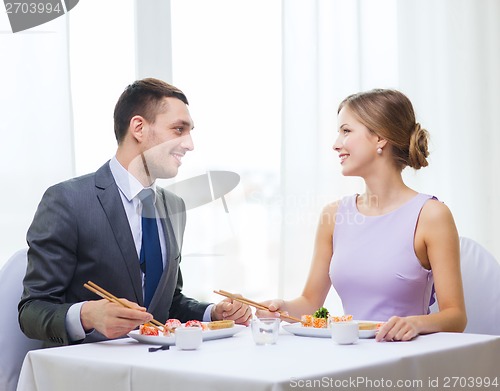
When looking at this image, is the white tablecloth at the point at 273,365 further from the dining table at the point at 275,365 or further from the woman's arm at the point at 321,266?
the woman's arm at the point at 321,266

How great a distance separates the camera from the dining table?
1248 mm

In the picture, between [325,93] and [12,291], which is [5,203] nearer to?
[12,291]

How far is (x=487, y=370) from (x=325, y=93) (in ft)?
5.88

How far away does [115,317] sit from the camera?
5.17 feet

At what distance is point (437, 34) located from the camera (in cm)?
368

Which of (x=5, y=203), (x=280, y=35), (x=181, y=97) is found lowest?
(x=5, y=203)

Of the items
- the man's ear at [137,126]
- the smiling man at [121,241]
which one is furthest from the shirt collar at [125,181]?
the man's ear at [137,126]

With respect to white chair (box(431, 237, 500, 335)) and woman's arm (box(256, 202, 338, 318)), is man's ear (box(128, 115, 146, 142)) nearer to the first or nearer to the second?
woman's arm (box(256, 202, 338, 318))

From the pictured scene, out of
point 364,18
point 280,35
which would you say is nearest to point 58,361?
point 280,35

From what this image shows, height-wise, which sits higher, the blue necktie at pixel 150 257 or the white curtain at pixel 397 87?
the white curtain at pixel 397 87

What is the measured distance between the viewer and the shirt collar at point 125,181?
1991 millimetres

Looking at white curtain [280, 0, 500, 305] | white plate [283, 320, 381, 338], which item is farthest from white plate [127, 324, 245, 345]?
white curtain [280, 0, 500, 305]

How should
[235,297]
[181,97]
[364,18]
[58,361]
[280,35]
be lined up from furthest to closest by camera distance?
1. [364,18]
2. [280,35]
3. [181,97]
4. [235,297]
5. [58,361]

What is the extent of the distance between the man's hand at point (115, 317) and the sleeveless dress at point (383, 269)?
2.51 feet
